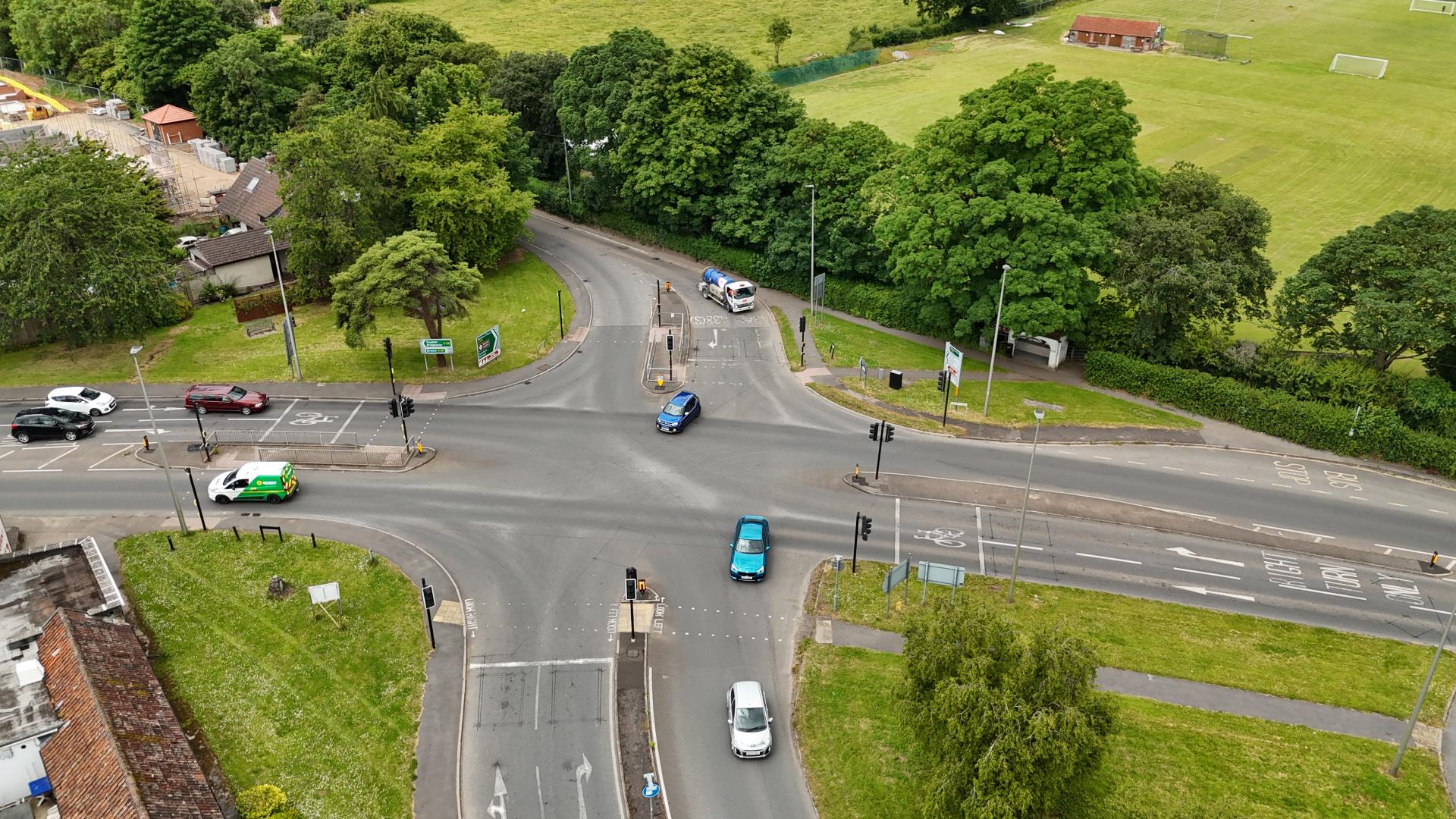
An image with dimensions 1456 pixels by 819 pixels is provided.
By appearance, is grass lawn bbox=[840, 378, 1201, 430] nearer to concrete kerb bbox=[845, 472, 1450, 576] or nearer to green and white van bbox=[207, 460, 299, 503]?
concrete kerb bbox=[845, 472, 1450, 576]

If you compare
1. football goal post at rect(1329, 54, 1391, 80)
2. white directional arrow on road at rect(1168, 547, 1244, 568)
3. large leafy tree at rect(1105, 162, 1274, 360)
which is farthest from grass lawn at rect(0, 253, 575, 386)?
football goal post at rect(1329, 54, 1391, 80)

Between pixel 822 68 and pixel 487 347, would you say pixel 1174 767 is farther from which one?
pixel 822 68

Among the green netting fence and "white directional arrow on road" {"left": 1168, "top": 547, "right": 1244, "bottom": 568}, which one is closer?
"white directional arrow on road" {"left": 1168, "top": 547, "right": 1244, "bottom": 568}

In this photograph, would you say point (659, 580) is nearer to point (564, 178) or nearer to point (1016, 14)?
point (564, 178)

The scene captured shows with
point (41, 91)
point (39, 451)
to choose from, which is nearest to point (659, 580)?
point (39, 451)

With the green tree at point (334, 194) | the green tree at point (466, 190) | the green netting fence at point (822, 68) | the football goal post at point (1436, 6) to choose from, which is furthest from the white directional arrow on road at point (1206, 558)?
the football goal post at point (1436, 6)

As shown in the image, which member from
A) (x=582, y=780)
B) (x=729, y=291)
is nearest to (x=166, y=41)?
(x=729, y=291)
